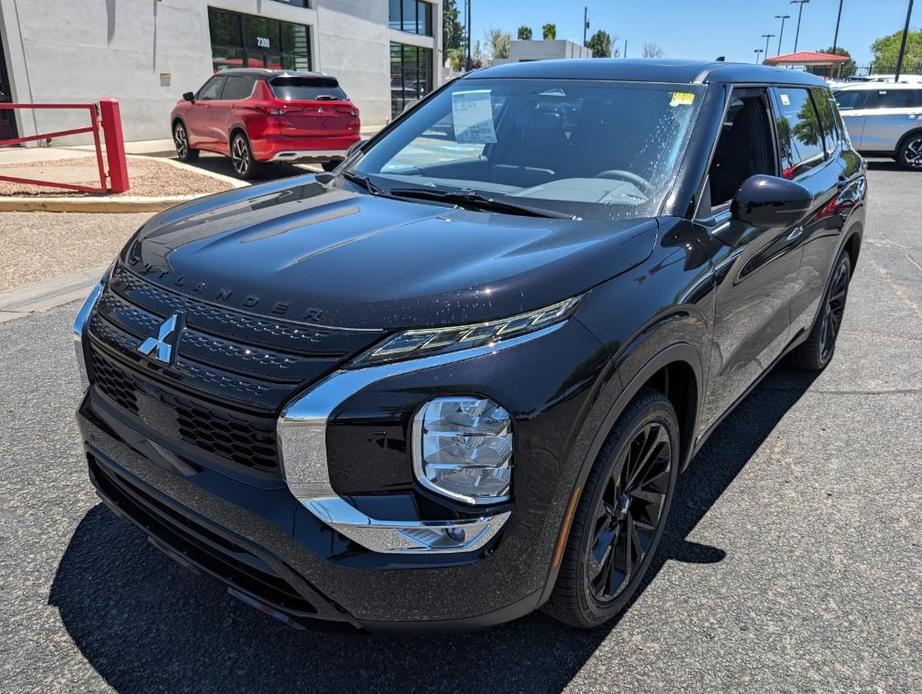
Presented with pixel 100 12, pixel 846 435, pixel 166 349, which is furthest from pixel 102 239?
pixel 100 12

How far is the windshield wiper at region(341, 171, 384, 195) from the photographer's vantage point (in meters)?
3.00

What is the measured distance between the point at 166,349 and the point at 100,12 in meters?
16.6

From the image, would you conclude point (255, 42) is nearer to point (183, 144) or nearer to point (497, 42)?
point (183, 144)

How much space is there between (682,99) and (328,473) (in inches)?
80.5

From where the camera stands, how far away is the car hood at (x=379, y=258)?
74.1 inches

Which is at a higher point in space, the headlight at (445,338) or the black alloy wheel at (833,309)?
the headlight at (445,338)

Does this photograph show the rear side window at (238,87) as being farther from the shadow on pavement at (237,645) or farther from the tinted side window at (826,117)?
the shadow on pavement at (237,645)

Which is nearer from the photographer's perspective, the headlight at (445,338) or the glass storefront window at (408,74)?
the headlight at (445,338)

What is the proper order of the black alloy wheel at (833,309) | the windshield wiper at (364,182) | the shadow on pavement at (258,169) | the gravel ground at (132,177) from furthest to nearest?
1. the shadow on pavement at (258,169)
2. the gravel ground at (132,177)
3. the black alloy wheel at (833,309)
4. the windshield wiper at (364,182)

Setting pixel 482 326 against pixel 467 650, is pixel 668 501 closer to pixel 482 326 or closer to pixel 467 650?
pixel 467 650

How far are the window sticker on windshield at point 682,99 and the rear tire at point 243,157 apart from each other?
10342mm

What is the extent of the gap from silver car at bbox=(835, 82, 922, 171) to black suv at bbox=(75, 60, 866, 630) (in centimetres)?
1711

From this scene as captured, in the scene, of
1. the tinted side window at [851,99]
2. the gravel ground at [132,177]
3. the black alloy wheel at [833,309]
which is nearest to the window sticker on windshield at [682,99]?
the black alloy wheel at [833,309]

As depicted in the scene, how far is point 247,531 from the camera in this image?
6.21 ft
